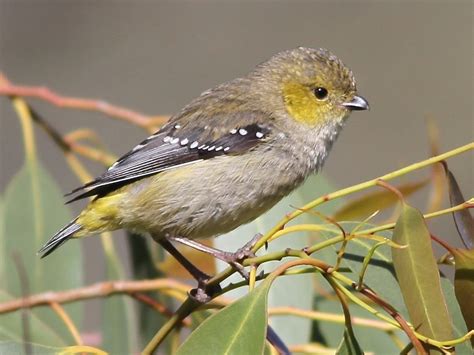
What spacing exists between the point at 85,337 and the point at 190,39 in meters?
8.94

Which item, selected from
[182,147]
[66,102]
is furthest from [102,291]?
[66,102]

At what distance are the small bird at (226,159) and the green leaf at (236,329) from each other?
1134mm

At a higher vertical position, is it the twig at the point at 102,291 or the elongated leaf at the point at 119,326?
the twig at the point at 102,291

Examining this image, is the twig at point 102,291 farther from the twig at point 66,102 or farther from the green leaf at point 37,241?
the twig at point 66,102

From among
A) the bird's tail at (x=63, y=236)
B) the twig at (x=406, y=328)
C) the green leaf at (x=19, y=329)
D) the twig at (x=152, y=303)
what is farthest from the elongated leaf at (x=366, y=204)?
the twig at (x=406, y=328)

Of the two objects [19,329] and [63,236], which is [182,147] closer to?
[63,236]

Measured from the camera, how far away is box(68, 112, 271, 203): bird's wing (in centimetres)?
374

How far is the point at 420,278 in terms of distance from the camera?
7.66 ft

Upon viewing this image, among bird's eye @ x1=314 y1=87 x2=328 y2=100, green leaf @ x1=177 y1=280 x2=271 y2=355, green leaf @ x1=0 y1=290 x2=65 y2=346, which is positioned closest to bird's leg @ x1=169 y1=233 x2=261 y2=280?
green leaf @ x1=177 y1=280 x2=271 y2=355

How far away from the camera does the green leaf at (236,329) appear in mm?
2383

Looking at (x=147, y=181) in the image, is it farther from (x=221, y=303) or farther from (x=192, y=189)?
(x=221, y=303)

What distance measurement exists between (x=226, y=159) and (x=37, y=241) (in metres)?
1.02

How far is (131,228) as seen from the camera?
3.72 meters

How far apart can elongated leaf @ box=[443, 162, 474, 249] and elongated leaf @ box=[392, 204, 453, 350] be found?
0.18m
